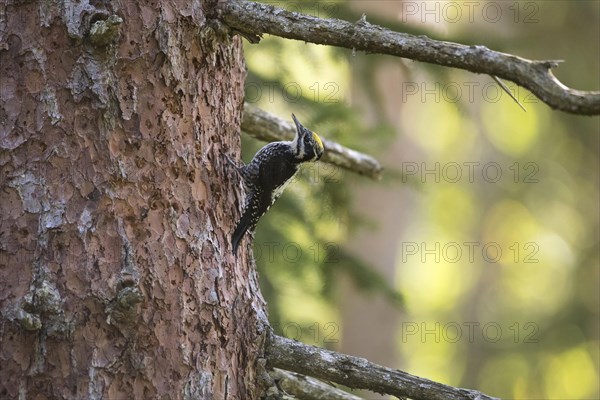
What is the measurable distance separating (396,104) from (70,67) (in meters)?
7.20

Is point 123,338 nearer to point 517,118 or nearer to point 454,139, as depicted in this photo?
point 517,118

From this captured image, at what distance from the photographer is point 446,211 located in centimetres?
1589

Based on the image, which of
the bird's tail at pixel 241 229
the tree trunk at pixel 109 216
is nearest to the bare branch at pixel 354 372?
the tree trunk at pixel 109 216

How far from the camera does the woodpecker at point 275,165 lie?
3874mm

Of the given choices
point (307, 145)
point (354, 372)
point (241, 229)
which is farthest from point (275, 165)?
point (354, 372)

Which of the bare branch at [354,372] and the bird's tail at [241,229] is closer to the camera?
the bare branch at [354,372]

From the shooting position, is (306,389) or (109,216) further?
(306,389)

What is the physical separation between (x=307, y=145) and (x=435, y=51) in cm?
178

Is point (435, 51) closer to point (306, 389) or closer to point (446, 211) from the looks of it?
point (306, 389)

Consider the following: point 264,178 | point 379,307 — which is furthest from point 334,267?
point 379,307

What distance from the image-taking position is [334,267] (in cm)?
505

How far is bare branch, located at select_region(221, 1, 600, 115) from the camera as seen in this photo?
2.61 meters

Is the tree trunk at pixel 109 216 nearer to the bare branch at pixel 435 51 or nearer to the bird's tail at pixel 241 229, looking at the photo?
the bird's tail at pixel 241 229

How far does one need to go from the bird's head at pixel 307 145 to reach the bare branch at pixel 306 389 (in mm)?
1410
